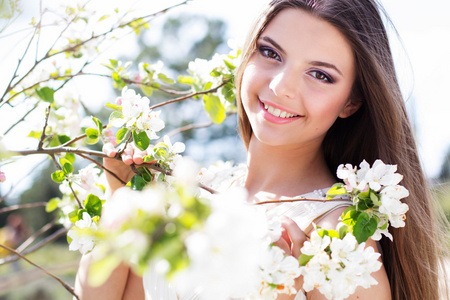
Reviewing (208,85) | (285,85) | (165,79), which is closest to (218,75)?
(208,85)

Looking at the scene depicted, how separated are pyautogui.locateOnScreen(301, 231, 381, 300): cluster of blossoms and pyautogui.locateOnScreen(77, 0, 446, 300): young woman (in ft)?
1.18

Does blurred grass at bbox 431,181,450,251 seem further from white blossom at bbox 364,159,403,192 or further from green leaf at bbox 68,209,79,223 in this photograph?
green leaf at bbox 68,209,79,223

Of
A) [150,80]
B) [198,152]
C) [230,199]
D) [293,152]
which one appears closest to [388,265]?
[293,152]

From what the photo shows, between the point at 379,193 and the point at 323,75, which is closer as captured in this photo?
the point at 379,193

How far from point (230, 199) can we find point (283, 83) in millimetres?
814

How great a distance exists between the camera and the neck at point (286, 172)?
1470mm

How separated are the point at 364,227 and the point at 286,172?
0.63 meters

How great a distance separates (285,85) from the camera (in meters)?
1.23

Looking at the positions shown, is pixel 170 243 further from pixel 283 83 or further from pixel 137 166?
pixel 283 83

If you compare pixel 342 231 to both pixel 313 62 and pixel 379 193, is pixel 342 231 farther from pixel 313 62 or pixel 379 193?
pixel 313 62

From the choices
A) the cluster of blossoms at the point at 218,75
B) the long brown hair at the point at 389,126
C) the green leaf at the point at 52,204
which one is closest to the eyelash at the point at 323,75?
the long brown hair at the point at 389,126

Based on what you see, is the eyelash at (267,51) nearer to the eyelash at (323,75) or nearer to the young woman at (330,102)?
the young woman at (330,102)

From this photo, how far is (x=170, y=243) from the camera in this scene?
1.40 ft

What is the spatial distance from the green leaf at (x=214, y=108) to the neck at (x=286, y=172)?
0.23 metres
